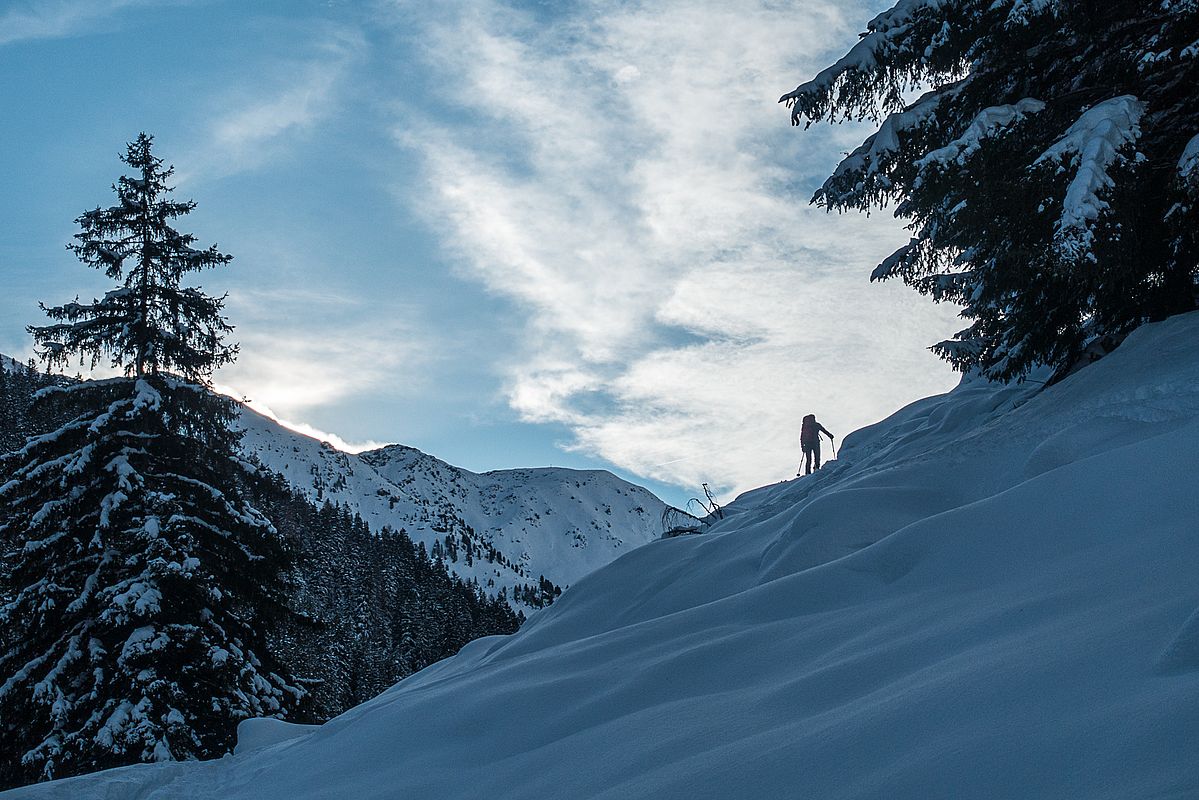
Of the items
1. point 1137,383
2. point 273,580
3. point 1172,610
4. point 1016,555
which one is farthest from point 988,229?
point 273,580

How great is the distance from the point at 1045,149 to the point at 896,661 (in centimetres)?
550

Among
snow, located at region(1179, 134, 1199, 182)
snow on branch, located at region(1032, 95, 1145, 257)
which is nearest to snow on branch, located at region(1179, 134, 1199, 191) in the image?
snow, located at region(1179, 134, 1199, 182)

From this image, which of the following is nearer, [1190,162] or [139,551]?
[1190,162]

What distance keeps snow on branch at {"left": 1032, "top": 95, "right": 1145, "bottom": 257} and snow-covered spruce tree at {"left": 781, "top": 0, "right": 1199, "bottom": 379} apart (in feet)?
0.04

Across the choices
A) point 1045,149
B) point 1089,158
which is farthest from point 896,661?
point 1045,149

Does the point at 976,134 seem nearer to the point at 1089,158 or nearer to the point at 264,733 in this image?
the point at 1089,158

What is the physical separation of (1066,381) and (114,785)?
377 inches

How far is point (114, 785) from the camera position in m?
6.61

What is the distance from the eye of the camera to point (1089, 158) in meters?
5.39

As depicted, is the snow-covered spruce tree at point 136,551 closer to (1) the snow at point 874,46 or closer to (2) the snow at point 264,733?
(2) the snow at point 264,733

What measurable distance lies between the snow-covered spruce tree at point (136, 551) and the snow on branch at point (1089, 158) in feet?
38.1

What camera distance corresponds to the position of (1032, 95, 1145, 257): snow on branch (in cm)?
525

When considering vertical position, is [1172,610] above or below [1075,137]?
below

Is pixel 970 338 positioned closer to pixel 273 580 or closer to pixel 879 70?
pixel 879 70
